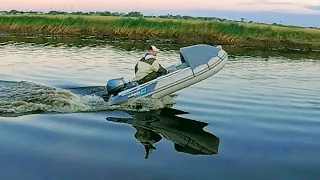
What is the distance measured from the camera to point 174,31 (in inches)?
1886

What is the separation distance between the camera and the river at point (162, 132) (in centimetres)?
884

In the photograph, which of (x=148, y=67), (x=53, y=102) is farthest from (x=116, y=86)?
(x=53, y=102)

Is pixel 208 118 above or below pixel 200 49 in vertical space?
below

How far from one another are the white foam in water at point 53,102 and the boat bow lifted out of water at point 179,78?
0.27 metres

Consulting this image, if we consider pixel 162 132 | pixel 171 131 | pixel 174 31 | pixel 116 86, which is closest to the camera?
pixel 162 132

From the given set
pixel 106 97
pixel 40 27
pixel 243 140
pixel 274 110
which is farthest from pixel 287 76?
pixel 40 27

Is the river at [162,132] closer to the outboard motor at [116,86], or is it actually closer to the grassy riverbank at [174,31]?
the outboard motor at [116,86]

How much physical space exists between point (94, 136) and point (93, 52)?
865 inches

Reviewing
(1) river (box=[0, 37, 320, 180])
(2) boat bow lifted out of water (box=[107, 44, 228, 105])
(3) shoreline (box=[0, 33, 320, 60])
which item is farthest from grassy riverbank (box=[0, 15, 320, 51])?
(2) boat bow lifted out of water (box=[107, 44, 228, 105])

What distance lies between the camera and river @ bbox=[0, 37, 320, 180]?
884 cm

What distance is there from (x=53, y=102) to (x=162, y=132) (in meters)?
3.71

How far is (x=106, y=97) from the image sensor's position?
15.1 m

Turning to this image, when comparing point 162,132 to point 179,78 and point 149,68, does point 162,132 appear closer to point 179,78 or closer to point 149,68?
point 179,78

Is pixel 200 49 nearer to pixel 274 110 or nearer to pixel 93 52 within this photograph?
pixel 274 110
